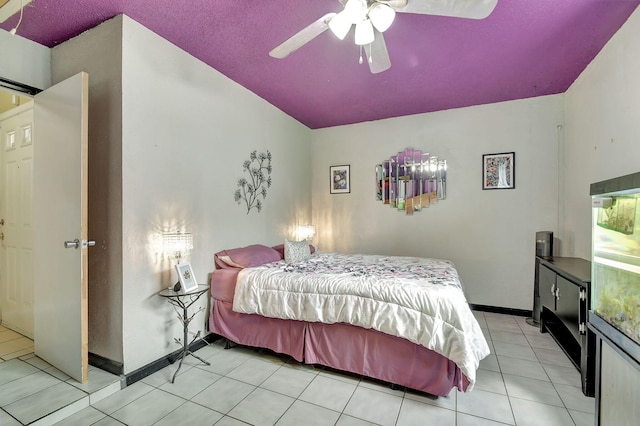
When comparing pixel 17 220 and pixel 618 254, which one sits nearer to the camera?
pixel 618 254

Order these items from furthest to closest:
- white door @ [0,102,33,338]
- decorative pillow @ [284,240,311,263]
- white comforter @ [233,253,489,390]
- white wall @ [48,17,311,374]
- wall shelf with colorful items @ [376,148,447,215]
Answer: wall shelf with colorful items @ [376,148,447,215] < decorative pillow @ [284,240,311,263] < white door @ [0,102,33,338] < white wall @ [48,17,311,374] < white comforter @ [233,253,489,390]

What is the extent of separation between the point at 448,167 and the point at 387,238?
4.26 feet

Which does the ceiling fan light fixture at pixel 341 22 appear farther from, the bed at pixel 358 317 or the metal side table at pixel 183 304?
the metal side table at pixel 183 304

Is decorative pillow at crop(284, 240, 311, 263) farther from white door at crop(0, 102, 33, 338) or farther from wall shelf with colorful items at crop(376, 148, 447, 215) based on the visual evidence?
white door at crop(0, 102, 33, 338)

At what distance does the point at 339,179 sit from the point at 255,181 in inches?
63.6

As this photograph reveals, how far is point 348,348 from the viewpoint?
2.21 m

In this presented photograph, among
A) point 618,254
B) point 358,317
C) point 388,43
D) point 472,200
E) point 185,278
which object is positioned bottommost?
point 358,317

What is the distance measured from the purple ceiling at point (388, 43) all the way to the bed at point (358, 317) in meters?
1.89

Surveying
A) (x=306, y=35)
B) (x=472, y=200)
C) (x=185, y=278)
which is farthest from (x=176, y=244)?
(x=472, y=200)

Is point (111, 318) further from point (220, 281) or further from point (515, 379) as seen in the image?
point (515, 379)

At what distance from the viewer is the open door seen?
6.44ft

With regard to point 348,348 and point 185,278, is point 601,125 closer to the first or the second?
point 348,348

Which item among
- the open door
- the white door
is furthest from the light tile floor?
the white door

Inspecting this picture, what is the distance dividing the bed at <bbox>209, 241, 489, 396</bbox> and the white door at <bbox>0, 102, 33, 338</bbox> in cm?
184
